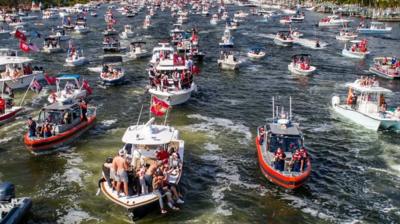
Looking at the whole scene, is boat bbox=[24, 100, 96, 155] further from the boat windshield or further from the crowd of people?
the boat windshield

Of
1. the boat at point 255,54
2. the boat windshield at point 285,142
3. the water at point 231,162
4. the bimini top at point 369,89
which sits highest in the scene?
the bimini top at point 369,89

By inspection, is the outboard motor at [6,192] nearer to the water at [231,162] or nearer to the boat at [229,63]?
the water at [231,162]

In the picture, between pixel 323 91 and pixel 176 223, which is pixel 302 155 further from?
pixel 323 91

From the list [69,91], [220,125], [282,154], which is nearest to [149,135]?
[282,154]

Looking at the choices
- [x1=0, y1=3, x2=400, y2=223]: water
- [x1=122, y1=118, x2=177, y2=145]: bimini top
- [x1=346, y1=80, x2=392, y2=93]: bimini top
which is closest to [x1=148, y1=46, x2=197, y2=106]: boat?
[x1=0, y1=3, x2=400, y2=223]: water

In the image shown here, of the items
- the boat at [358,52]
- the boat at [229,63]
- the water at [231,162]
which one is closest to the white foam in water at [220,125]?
the water at [231,162]

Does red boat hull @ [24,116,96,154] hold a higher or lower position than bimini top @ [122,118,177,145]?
lower

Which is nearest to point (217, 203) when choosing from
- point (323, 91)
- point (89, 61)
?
point (323, 91)
